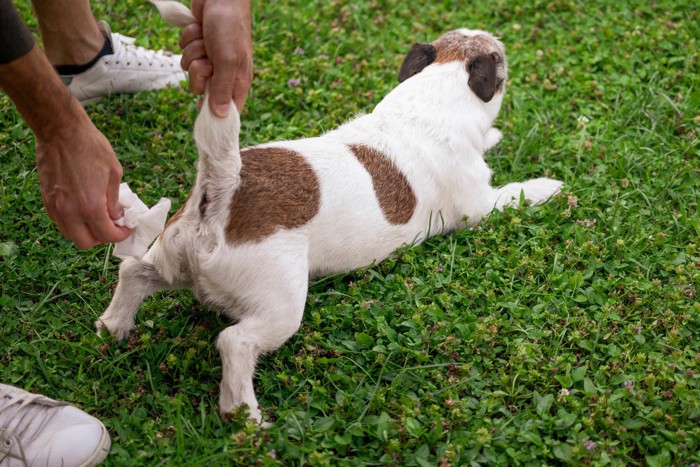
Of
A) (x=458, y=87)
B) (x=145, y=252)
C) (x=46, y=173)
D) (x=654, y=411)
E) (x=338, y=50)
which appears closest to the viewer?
(x=46, y=173)

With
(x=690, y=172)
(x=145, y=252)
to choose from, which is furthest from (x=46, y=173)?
(x=690, y=172)

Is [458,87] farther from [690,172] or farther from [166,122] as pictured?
[166,122]

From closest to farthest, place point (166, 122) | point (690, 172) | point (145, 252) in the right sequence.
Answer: point (145, 252) → point (690, 172) → point (166, 122)

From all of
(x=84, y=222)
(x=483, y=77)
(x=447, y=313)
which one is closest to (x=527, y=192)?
(x=483, y=77)

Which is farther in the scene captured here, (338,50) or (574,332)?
(338,50)

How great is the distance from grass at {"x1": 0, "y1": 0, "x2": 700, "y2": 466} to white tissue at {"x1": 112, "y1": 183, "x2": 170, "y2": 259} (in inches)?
20.1

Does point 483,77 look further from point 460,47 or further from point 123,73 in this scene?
point 123,73

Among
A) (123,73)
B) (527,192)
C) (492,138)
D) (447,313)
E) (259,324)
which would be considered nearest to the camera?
(259,324)

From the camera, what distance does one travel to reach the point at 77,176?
9.39 feet

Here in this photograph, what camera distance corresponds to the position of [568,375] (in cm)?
331

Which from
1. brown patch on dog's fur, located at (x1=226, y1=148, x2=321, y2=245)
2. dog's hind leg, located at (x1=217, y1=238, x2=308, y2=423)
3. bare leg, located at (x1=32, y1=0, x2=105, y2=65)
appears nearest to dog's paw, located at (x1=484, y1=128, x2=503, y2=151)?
brown patch on dog's fur, located at (x1=226, y1=148, x2=321, y2=245)

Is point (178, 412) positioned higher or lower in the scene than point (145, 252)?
lower

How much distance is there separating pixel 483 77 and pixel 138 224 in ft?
7.29

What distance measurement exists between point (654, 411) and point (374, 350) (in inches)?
49.7
